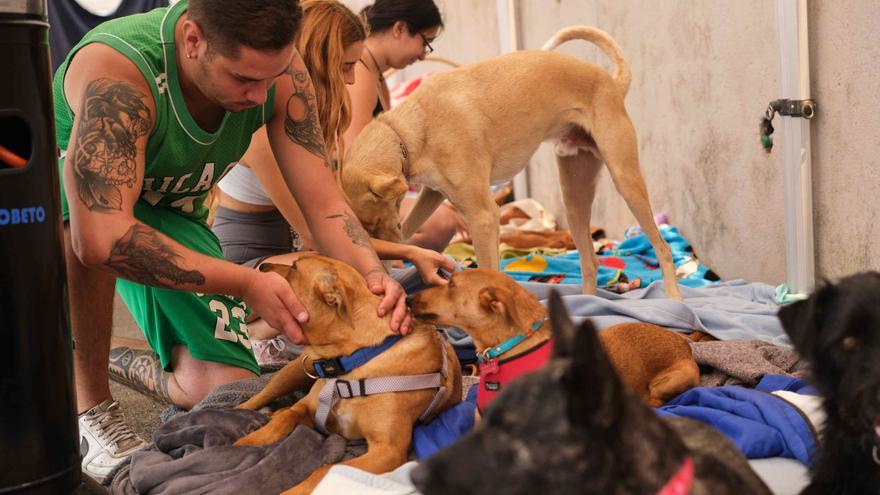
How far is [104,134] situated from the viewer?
268 cm

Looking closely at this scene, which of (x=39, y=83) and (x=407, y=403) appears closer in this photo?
(x=39, y=83)

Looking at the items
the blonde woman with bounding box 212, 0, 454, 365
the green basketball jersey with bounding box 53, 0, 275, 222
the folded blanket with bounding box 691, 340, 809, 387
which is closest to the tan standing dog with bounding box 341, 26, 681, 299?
the blonde woman with bounding box 212, 0, 454, 365

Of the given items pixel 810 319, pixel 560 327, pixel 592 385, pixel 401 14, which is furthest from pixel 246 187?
pixel 592 385

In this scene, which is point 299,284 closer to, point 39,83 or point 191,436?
point 191,436

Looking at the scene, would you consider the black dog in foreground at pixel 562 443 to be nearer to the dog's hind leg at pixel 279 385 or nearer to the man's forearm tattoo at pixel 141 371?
the dog's hind leg at pixel 279 385

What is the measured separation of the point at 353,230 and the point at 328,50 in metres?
1.02

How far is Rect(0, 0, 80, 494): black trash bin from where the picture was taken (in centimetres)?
198

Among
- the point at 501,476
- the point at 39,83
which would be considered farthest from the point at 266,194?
the point at 501,476

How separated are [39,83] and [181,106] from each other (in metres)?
0.90

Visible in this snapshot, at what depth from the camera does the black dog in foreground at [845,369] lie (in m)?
1.75

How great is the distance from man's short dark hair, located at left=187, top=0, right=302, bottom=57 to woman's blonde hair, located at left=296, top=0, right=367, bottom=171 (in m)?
1.19

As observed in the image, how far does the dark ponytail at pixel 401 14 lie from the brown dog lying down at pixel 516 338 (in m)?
2.34

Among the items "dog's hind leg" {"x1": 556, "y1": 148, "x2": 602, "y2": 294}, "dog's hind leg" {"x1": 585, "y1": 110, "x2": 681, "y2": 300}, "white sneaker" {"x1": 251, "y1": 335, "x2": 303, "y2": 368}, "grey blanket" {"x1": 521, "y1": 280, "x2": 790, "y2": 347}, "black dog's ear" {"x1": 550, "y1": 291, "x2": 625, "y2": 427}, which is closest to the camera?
"black dog's ear" {"x1": 550, "y1": 291, "x2": 625, "y2": 427}

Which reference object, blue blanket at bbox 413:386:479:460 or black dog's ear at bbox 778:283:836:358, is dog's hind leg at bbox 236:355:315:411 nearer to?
blue blanket at bbox 413:386:479:460
